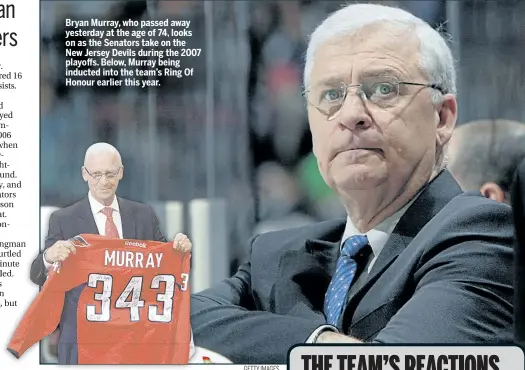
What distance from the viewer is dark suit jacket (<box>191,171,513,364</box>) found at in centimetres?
270

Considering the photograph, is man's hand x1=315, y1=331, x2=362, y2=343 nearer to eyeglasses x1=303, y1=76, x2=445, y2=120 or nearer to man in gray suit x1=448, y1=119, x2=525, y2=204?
man in gray suit x1=448, y1=119, x2=525, y2=204

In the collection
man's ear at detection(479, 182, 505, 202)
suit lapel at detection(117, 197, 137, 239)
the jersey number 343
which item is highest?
man's ear at detection(479, 182, 505, 202)

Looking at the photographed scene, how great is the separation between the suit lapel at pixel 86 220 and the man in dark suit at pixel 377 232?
0.53 meters

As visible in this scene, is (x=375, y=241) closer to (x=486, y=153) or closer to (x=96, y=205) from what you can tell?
(x=486, y=153)

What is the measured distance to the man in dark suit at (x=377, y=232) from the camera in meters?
2.73

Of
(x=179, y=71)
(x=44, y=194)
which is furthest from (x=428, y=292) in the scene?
(x=44, y=194)

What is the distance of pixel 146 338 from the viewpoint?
290cm

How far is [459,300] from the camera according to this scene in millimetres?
2650

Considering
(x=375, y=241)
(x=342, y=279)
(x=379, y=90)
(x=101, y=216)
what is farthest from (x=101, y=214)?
(x=379, y=90)

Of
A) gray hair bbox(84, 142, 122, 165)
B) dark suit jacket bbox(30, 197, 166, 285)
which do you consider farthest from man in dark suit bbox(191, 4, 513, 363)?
gray hair bbox(84, 142, 122, 165)

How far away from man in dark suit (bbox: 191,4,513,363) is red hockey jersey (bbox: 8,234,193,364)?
0.11 meters

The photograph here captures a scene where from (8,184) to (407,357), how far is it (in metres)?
1.80

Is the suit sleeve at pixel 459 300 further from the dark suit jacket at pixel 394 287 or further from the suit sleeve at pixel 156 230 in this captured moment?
the suit sleeve at pixel 156 230

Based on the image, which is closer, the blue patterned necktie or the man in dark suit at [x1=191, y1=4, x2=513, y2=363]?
the man in dark suit at [x1=191, y1=4, x2=513, y2=363]
